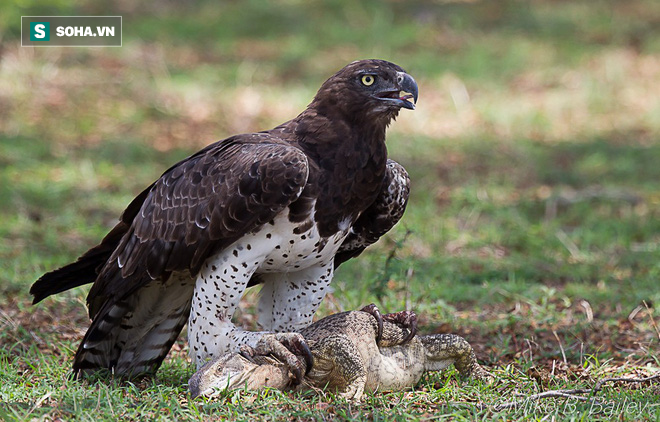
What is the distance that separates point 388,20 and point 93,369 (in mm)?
11785

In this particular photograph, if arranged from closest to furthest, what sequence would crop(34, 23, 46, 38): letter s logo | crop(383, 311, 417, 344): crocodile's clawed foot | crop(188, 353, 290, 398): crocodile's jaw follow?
crop(188, 353, 290, 398): crocodile's jaw, crop(383, 311, 417, 344): crocodile's clawed foot, crop(34, 23, 46, 38): letter s logo

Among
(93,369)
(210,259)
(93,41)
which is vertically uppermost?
(93,41)

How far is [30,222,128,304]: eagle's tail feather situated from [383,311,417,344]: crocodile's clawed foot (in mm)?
1702

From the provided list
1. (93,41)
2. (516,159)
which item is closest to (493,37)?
(516,159)

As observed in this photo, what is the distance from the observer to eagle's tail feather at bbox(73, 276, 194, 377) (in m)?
5.48

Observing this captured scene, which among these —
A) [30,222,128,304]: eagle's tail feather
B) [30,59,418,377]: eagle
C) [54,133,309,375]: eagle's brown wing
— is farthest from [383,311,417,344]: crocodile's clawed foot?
[30,222,128,304]: eagle's tail feather

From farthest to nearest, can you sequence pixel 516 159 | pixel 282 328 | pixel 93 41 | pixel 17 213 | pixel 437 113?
pixel 93 41
pixel 437 113
pixel 516 159
pixel 17 213
pixel 282 328

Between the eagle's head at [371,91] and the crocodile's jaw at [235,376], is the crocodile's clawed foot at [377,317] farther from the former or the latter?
the eagle's head at [371,91]

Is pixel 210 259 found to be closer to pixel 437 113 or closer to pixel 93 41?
pixel 437 113

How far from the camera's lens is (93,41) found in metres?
14.5

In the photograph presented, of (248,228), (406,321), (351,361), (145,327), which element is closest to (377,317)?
(406,321)

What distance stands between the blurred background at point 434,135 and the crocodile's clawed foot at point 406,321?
91 centimetres

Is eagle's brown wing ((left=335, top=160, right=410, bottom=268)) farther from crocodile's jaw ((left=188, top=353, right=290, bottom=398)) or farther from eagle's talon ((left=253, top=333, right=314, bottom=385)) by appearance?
crocodile's jaw ((left=188, top=353, right=290, bottom=398))

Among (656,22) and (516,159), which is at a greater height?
(656,22)
